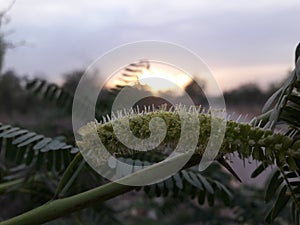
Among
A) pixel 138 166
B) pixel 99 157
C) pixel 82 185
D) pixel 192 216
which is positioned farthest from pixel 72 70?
pixel 99 157

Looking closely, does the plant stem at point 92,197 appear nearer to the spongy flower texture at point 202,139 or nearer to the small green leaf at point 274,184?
the spongy flower texture at point 202,139

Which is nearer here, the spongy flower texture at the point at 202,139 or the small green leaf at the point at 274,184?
the spongy flower texture at the point at 202,139

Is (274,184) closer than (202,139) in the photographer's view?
No

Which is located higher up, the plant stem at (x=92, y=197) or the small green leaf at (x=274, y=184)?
the plant stem at (x=92, y=197)

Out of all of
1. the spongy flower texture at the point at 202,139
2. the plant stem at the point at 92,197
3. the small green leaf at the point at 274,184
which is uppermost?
the spongy flower texture at the point at 202,139

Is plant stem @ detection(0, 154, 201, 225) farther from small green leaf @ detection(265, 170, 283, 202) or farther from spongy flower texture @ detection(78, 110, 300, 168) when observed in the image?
small green leaf @ detection(265, 170, 283, 202)

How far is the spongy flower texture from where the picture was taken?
0.28m

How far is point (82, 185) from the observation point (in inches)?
27.5

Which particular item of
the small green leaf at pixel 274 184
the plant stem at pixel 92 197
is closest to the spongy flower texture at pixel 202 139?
the plant stem at pixel 92 197

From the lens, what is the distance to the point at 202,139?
0.29 m

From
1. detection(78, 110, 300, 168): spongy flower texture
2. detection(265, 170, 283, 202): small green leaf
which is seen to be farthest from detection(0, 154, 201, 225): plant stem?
detection(265, 170, 283, 202): small green leaf

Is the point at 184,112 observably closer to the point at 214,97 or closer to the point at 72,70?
the point at 214,97

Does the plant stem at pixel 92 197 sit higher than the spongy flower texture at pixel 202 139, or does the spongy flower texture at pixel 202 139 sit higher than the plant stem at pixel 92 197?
the spongy flower texture at pixel 202 139

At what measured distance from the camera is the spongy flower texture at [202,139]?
28 cm
